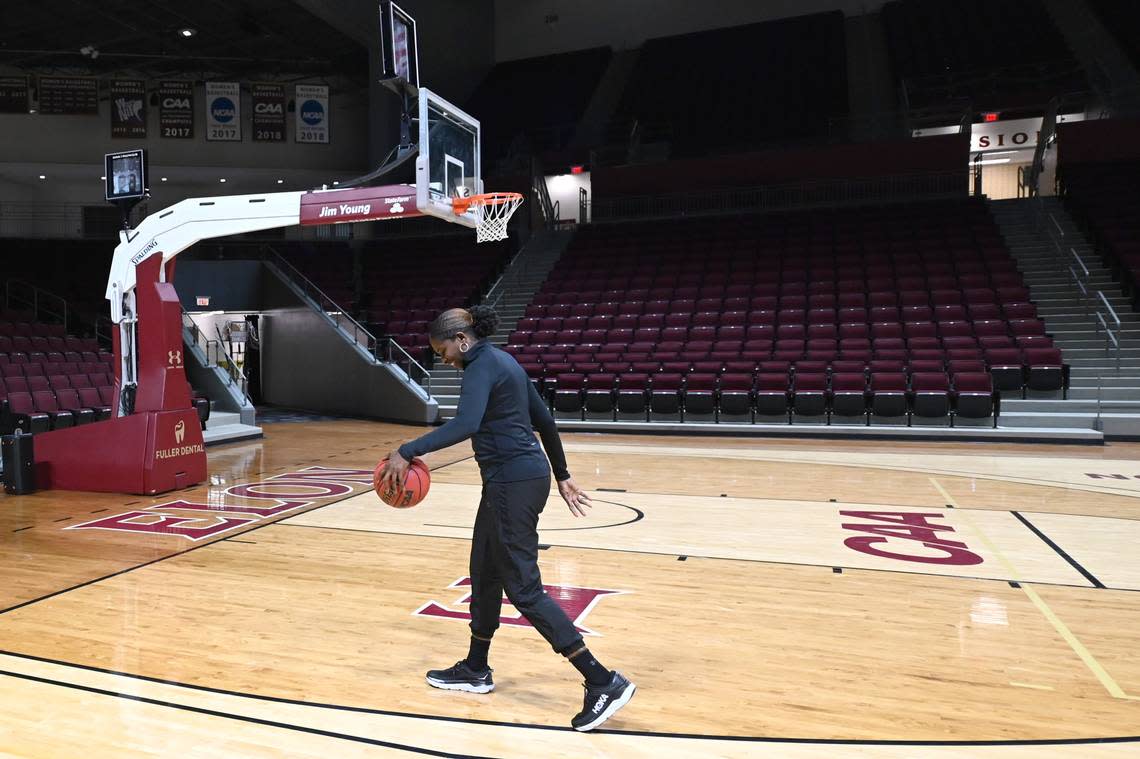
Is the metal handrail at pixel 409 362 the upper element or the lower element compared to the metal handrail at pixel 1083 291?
lower

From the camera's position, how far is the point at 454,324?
9.39 ft

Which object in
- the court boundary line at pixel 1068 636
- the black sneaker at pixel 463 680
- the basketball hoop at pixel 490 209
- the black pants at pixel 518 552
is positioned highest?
the basketball hoop at pixel 490 209

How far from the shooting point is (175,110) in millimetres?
18219

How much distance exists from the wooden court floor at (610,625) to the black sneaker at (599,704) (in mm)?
69

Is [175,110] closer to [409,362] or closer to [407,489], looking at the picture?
[409,362]

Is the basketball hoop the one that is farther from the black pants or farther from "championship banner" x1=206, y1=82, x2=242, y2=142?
"championship banner" x1=206, y1=82, x2=242, y2=142

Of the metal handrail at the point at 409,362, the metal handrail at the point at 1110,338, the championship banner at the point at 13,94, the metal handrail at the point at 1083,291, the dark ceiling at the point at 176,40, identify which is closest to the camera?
the metal handrail at the point at 1110,338

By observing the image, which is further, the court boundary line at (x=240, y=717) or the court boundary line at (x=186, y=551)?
the court boundary line at (x=186, y=551)

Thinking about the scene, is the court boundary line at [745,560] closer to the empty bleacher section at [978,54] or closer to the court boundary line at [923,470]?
the court boundary line at [923,470]

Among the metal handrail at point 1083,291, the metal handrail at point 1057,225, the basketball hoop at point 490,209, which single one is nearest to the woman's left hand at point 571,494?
the basketball hoop at point 490,209

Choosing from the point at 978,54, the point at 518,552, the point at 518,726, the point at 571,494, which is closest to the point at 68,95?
the point at 571,494

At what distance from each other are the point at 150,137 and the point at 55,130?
1937 millimetres

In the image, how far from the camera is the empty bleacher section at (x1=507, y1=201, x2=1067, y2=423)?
11.2 metres

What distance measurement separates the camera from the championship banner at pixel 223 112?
1845cm
